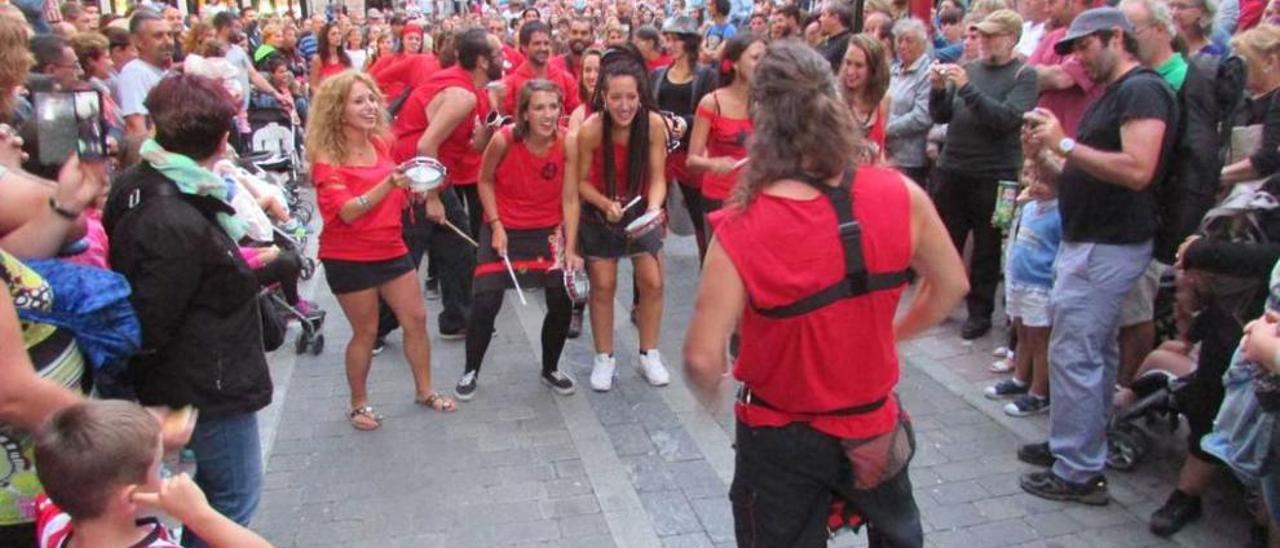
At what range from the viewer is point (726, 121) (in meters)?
5.67

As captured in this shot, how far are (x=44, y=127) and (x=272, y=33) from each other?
11916 mm


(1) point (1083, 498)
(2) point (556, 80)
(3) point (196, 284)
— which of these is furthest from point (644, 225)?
(2) point (556, 80)

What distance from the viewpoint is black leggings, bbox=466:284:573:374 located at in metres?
5.29

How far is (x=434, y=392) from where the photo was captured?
527 cm

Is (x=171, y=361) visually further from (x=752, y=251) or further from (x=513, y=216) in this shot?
(x=513, y=216)

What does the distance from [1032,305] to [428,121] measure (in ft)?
11.9

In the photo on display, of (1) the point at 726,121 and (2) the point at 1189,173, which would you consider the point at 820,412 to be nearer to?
(2) the point at 1189,173

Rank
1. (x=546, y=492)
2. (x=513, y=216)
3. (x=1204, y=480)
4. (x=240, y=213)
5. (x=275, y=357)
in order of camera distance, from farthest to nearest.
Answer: (x=275, y=357) → (x=513, y=216) → (x=546, y=492) → (x=1204, y=480) → (x=240, y=213)

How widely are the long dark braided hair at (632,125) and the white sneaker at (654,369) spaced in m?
0.89

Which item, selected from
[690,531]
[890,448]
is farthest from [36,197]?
[690,531]

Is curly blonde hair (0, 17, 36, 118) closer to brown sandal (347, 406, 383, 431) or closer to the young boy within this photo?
the young boy

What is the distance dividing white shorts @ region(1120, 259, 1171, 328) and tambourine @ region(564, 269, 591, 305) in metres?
2.48

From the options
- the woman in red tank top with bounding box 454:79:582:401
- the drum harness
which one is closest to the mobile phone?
the drum harness

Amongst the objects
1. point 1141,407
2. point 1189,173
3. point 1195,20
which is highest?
point 1195,20
